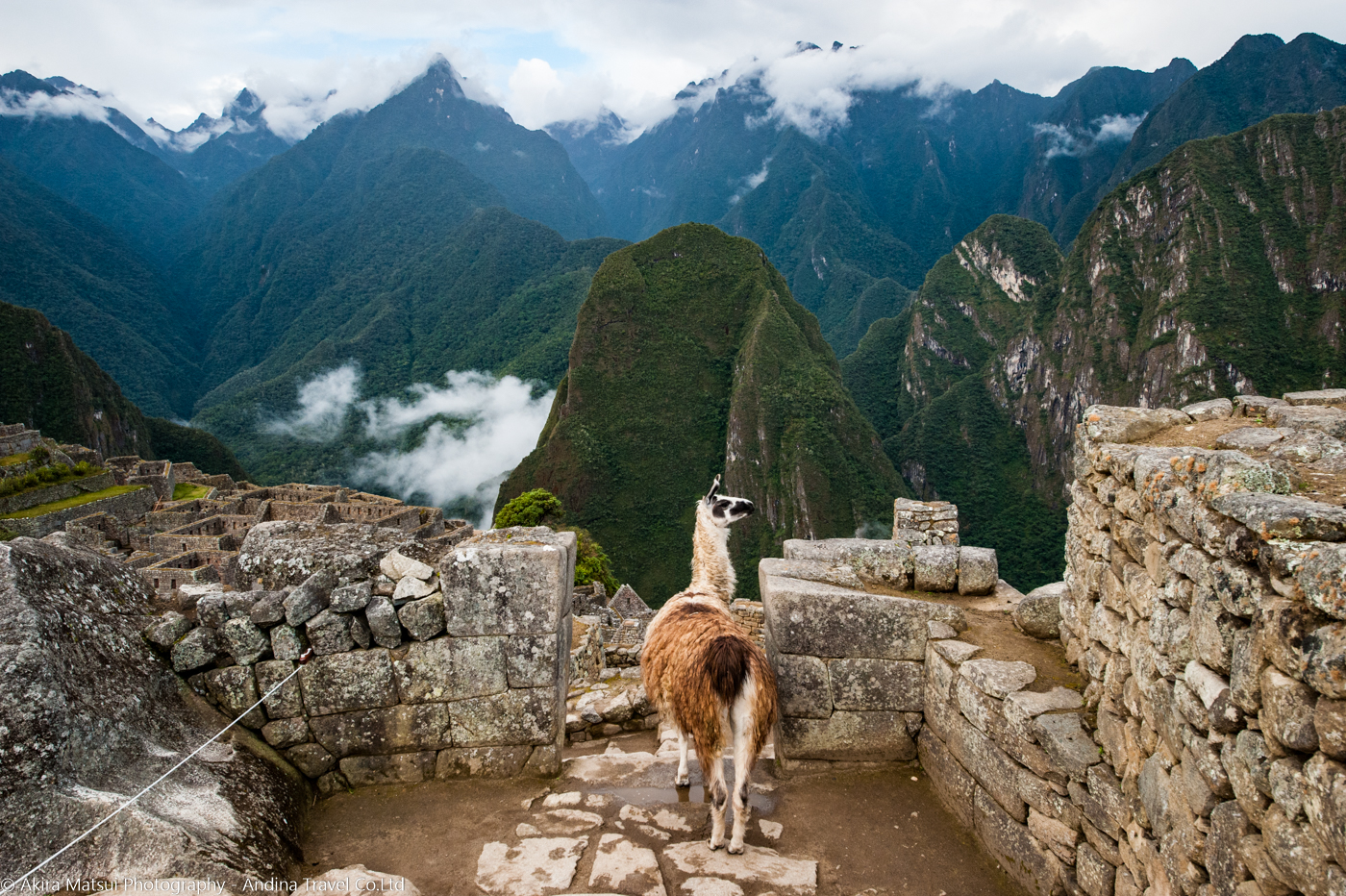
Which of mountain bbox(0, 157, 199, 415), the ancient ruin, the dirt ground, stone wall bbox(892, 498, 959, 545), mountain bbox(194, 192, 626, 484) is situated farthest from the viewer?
mountain bbox(0, 157, 199, 415)

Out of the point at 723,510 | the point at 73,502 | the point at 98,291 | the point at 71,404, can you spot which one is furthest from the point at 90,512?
the point at 98,291

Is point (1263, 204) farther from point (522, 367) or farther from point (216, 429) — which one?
point (216, 429)

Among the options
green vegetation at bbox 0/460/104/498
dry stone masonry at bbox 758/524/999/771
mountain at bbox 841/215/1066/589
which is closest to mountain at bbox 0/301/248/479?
green vegetation at bbox 0/460/104/498

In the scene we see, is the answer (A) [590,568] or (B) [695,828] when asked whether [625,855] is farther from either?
(A) [590,568]

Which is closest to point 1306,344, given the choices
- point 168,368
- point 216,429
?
point 216,429

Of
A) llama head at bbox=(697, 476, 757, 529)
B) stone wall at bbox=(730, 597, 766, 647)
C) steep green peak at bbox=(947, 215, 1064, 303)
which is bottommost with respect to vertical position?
stone wall at bbox=(730, 597, 766, 647)

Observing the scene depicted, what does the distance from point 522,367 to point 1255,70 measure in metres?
184

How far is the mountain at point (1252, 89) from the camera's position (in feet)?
504

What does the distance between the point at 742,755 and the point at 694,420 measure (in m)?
79.4

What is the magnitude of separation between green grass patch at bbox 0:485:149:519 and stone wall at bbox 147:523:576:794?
29.1 m

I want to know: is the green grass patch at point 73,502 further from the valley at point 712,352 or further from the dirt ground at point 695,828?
the valley at point 712,352

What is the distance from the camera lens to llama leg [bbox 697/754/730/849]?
376cm

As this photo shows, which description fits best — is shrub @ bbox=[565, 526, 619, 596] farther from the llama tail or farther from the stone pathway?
the llama tail

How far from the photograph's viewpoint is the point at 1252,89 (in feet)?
529
